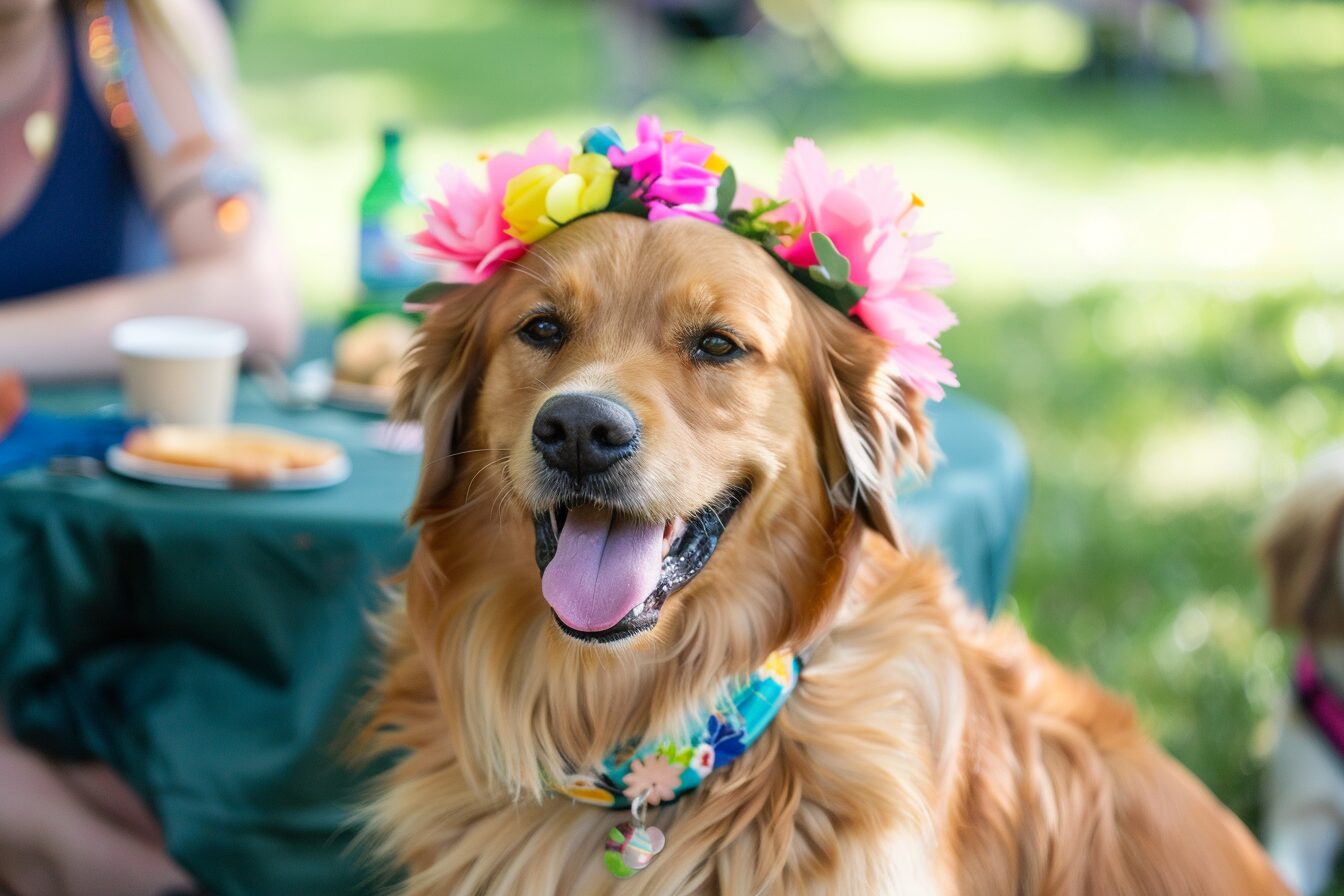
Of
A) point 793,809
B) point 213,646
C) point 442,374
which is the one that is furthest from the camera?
point 213,646

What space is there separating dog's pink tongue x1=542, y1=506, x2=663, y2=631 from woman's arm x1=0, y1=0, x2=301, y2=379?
58.5 inches

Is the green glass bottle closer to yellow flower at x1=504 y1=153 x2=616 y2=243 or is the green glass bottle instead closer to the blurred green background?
yellow flower at x1=504 y1=153 x2=616 y2=243

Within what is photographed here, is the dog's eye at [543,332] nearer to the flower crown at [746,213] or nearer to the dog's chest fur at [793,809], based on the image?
the flower crown at [746,213]

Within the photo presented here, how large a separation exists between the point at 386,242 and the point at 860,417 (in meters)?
1.53

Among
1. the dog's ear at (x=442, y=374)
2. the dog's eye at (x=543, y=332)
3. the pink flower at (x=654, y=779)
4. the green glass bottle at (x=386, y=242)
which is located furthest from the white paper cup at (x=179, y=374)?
the pink flower at (x=654, y=779)

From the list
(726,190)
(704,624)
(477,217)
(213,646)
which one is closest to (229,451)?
(213,646)

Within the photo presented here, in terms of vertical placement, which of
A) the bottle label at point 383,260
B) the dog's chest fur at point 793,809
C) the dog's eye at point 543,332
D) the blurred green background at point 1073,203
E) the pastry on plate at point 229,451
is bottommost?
the blurred green background at point 1073,203

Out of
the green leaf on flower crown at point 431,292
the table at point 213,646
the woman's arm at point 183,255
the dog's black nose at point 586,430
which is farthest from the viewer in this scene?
the woman's arm at point 183,255

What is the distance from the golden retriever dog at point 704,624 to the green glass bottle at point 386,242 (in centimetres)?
104

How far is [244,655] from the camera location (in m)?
2.69

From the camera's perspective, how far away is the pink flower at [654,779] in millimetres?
2158

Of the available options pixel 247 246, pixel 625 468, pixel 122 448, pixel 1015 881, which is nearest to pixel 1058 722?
pixel 1015 881

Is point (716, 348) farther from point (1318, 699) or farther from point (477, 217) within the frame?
point (1318, 699)

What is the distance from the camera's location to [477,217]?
7.33 feet
